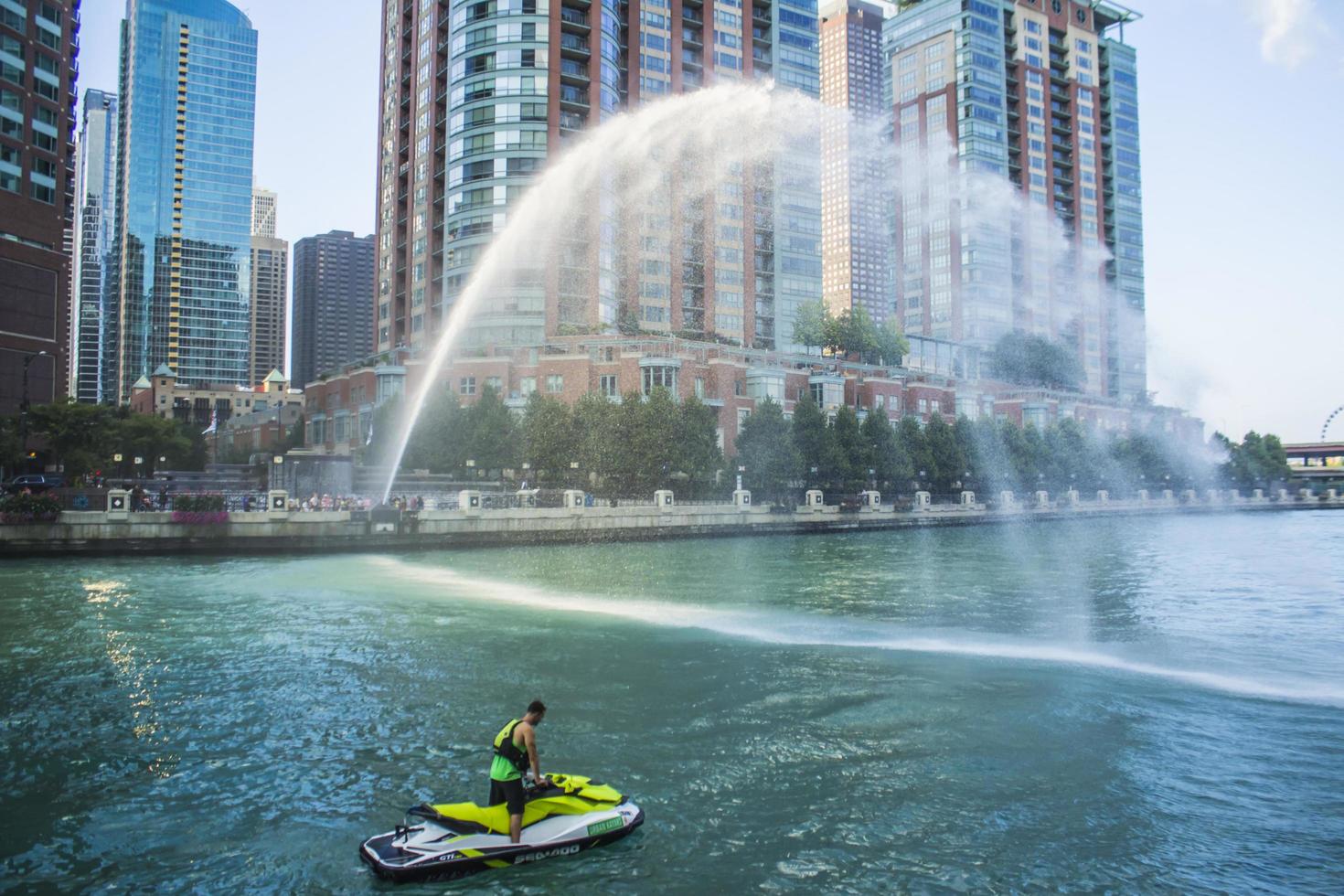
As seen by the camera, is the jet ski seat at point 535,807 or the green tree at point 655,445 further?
the green tree at point 655,445

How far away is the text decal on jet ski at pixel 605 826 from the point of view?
543 inches

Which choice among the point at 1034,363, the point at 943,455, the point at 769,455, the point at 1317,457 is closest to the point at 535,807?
the point at 769,455

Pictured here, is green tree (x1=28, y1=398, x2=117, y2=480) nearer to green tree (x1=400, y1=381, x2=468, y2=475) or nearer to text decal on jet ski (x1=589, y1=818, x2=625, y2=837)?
green tree (x1=400, y1=381, x2=468, y2=475)

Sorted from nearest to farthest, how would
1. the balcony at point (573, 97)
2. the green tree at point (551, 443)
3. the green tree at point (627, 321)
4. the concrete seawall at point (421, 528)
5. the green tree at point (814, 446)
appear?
1. the concrete seawall at point (421, 528)
2. the green tree at point (551, 443)
3. the green tree at point (814, 446)
4. the balcony at point (573, 97)
5. the green tree at point (627, 321)

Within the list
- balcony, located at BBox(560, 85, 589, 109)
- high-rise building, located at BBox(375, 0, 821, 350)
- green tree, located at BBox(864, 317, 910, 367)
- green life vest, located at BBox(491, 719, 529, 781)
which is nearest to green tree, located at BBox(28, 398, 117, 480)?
high-rise building, located at BBox(375, 0, 821, 350)

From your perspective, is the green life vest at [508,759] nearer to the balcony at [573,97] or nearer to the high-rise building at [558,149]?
the high-rise building at [558,149]

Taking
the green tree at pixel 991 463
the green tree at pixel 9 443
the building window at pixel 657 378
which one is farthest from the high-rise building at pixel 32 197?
the green tree at pixel 991 463

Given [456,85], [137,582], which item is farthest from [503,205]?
[137,582]

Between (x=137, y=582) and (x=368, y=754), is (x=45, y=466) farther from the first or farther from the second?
(x=368, y=754)

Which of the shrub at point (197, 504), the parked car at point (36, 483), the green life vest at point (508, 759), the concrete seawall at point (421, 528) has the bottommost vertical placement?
the green life vest at point (508, 759)

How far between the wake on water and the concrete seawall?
765 inches

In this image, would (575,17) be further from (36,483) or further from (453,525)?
(36,483)

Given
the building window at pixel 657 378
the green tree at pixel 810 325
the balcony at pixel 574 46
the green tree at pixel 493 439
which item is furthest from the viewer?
the green tree at pixel 810 325

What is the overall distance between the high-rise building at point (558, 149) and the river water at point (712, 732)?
6807cm
